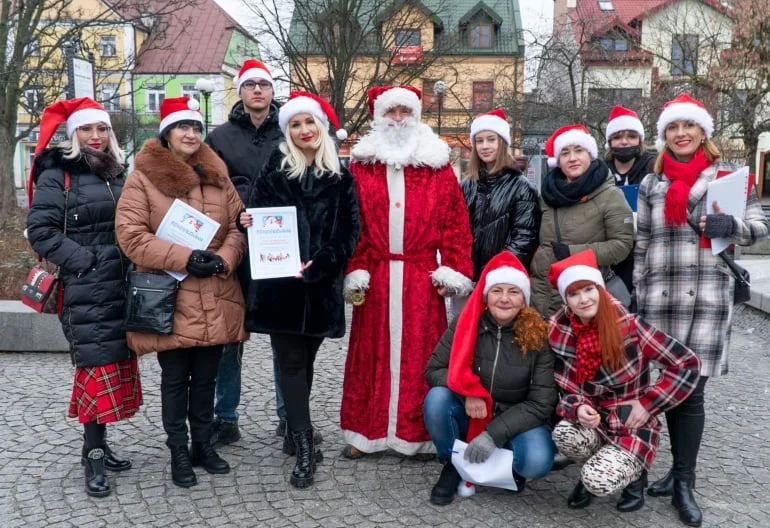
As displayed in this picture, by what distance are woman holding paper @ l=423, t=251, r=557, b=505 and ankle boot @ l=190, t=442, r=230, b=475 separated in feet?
4.16

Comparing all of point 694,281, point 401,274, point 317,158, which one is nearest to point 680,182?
point 694,281

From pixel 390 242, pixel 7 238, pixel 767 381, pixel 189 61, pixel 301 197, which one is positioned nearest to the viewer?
pixel 301 197

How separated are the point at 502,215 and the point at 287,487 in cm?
201

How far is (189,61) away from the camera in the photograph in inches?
1725

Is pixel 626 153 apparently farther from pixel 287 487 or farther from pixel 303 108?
pixel 287 487

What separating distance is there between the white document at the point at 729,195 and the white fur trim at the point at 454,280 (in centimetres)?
134

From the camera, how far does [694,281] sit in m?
3.74

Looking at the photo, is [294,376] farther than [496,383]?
Yes

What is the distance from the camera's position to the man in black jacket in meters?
4.61

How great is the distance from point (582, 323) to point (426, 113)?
26.2 meters

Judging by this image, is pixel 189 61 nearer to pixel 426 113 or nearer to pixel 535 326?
pixel 426 113

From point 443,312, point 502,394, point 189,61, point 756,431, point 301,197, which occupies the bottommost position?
point 756,431

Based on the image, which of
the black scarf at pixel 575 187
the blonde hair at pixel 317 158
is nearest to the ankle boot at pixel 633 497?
the black scarf at pixel 575 187

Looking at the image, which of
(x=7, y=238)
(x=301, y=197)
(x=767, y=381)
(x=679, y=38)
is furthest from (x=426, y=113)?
(x=301, y=197)
